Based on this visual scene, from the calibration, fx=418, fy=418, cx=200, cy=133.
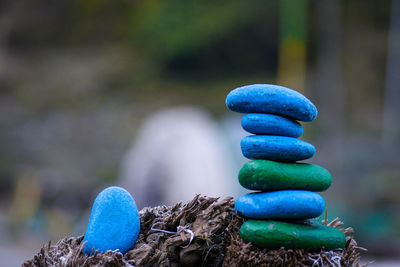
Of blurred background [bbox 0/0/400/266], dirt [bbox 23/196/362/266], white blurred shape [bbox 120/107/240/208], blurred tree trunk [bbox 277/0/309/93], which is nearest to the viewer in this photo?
dirt [bbox 23/196/362/266]

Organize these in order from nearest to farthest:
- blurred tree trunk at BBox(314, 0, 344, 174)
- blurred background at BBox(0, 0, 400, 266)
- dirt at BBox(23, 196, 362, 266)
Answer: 1. dirt at BBox(23, 196, 362, 266)
2. blurred background at BBox(0, 0, 400, 266)
3. blurred tree trunk at BBox(314, 0, 344, 174)

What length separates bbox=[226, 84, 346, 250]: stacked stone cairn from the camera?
143cm

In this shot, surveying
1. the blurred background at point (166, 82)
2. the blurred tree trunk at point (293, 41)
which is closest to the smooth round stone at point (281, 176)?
the blurred background at point (166, 82)

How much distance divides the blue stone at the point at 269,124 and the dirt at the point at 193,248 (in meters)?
0.31

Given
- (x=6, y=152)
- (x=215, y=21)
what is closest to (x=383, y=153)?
(x=215, y=21)

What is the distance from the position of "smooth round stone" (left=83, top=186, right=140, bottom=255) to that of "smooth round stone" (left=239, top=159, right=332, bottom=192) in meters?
0.44

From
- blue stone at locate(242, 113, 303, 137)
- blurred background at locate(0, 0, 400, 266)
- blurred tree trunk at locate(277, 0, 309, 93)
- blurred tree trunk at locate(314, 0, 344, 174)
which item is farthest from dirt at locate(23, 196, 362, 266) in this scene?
blurred tree trunk at locate(277, 0, 309, 93)

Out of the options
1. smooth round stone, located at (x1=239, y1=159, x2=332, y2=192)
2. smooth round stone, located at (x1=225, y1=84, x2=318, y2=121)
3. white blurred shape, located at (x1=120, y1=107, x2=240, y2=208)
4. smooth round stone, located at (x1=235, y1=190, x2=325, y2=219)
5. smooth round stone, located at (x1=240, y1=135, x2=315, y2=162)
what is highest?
smooth round stone, located at (x1=225, y1=84, x2=318, y2=121)

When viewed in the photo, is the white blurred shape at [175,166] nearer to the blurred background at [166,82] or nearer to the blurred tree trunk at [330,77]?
the blurred background at [166,82]

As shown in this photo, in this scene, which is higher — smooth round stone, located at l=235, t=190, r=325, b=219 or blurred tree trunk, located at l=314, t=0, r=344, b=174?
blurred tree trunk, located at l=314, t=0, r=344, b=174

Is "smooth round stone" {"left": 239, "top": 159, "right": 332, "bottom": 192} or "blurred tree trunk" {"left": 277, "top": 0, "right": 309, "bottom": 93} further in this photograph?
"blurred tree trunk" {"left": 277, "top": 0, "right": 309, "bottom": 93}

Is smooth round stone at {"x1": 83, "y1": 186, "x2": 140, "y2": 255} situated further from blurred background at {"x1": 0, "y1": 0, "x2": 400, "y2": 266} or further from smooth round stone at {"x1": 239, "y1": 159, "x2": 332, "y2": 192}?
blurred background at {"x1": 0, "y1": 0, "x2": 400, "y2": 266}

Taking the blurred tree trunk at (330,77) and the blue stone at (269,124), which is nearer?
the blue stone at (269,124)

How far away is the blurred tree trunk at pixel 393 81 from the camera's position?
1249cm
